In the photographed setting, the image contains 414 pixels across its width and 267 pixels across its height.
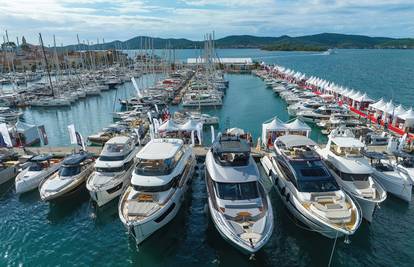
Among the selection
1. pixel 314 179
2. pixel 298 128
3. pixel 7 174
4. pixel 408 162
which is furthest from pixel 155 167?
pixel 408 162

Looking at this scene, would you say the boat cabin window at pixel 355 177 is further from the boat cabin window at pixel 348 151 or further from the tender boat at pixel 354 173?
the boat cabin window at pixel 348 151

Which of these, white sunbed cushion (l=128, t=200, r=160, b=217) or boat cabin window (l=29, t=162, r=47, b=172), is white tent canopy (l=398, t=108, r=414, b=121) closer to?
white sunbed cushion (l=128, t=200, r=160, b=217)

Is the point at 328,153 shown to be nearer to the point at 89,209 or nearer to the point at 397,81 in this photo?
the point at 89,209

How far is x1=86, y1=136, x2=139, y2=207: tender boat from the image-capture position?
23.4 metres

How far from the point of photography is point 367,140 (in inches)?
1423

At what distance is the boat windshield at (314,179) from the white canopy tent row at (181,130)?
56.6 ft

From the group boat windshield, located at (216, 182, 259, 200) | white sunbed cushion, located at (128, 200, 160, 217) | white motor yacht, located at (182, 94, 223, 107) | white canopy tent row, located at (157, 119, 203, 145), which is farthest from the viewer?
white motor yacht, located at (182, 94, 223, 107)

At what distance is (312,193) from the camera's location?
20.0 metres

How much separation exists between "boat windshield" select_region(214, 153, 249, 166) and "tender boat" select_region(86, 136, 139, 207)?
9066 mm

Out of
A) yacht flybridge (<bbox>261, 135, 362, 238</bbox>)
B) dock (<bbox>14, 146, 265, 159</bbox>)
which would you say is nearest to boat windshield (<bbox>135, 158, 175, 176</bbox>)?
yacht flybridge (<bbox>261, 135, 362, 238</bbox>)

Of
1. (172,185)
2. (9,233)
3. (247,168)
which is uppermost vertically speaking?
(247,168)

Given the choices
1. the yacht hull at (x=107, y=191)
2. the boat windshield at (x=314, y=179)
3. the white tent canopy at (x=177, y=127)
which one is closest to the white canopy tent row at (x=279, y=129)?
the white tent canopy at (x=177, y=127)

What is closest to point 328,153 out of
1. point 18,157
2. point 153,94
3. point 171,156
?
point 171,156

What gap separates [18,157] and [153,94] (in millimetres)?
38399
